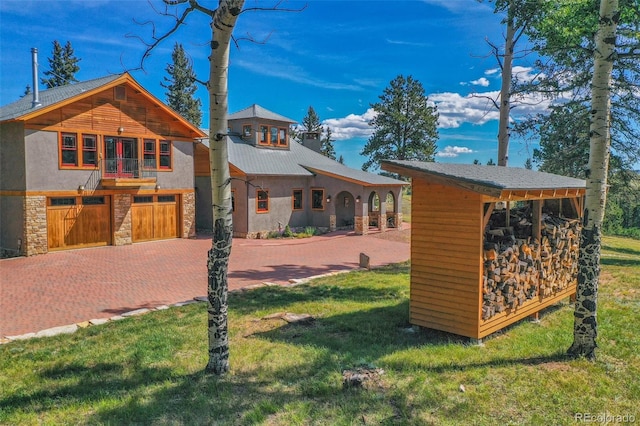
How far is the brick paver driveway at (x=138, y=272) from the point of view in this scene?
9469 millimetres

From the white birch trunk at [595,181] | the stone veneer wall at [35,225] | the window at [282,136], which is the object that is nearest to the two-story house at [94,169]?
the stone veneer wall at [35,225]

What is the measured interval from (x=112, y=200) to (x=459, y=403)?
59.2 feet

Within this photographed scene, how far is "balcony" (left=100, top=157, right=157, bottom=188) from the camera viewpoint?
1830 centimetres

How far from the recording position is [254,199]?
22.4m

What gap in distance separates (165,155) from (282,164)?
7.07 metres

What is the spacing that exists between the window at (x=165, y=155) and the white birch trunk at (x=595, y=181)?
62.5ft

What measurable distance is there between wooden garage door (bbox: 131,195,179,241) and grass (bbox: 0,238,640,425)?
40.6 feet

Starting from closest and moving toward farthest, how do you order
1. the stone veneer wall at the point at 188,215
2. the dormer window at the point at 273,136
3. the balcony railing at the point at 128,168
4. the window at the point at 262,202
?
the balcony railing at the point at 128,168, the stone veneer wall at the point at 188,215, the window at the point at 262,202, the dormer window at the point at 273,136

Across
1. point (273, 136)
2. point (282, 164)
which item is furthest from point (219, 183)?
point (273, 136)

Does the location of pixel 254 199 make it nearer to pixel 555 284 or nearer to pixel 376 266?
pixel 376 266

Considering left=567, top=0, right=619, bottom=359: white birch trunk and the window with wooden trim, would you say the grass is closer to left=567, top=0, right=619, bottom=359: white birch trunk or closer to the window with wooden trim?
left=567, top=0, right=619, bottom=359: white birch trunk

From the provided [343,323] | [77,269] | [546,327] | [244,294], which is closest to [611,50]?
[546,327]

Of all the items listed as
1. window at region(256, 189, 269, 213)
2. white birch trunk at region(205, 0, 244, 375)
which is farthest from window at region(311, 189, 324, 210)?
white birch trunk at region(205, 0, 244, 375)

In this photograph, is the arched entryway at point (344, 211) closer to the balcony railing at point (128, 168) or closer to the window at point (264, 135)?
the window at point (264, 135)
